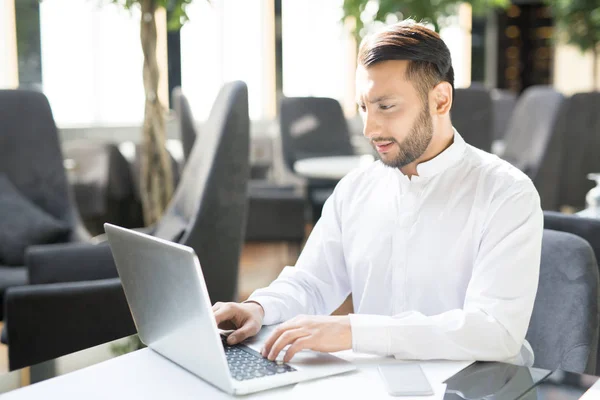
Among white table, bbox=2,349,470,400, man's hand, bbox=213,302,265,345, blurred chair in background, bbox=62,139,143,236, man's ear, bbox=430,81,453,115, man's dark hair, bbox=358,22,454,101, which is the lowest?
blurred chair in background, bbox=62,139,143,236

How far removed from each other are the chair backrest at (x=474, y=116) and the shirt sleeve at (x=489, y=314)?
2.82 meters

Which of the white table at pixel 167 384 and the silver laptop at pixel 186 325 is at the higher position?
the silver laptop at pixel 186 325

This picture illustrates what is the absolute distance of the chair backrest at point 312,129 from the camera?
5.43m

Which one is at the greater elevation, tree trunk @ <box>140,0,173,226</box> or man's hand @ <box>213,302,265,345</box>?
tree trunk @ <box>140,0,173,226</box>

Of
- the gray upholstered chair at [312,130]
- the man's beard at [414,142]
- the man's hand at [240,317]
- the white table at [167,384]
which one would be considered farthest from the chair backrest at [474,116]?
the white table at [167,384]

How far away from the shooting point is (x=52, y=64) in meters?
6.38

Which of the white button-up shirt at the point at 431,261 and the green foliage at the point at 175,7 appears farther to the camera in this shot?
the green foliage at the point at 175,7

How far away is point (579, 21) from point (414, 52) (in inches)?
312

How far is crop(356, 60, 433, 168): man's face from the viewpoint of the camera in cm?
138

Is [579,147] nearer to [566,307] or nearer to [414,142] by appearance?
[566,307]

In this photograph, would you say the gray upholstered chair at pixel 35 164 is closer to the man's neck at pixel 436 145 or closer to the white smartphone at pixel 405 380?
the man's neck at pixel 436 145

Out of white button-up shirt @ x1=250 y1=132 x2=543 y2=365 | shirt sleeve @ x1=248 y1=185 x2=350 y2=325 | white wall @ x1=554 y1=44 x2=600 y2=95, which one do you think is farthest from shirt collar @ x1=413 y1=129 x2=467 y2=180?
white wall @ x1=554 y1=44 x2=600 y2=95

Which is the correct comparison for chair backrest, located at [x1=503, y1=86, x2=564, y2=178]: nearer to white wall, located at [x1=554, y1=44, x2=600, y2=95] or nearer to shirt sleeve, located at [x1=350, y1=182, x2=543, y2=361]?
shirt sleeve, located at [x1=350, y1=182, x2=543, y2=361]

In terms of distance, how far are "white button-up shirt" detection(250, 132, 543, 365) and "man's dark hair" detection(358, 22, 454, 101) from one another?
0.51 ft
